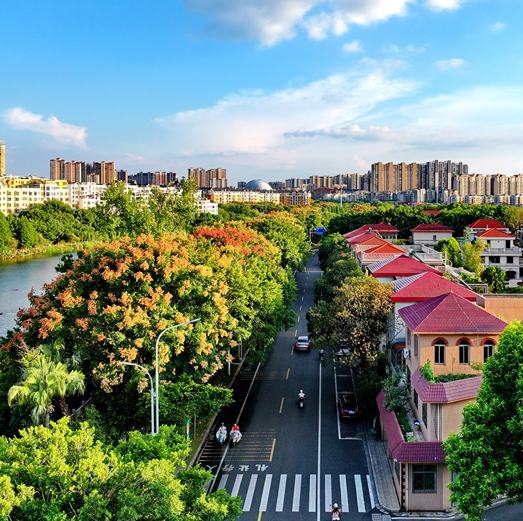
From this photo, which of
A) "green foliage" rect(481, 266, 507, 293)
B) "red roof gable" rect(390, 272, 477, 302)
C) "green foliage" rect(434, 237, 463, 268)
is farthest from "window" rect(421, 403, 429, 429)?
"green foliage" rect(434, 237, 463, 268)

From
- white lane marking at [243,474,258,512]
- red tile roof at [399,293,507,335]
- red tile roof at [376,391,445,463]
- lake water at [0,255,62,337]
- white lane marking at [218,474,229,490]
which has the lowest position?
lake water at [0,255,62,337]

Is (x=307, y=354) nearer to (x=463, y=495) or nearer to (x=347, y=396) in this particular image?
(x=347, y=396)

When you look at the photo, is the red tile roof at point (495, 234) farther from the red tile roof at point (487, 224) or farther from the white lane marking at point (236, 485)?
the white lane marking at point (236, 485)

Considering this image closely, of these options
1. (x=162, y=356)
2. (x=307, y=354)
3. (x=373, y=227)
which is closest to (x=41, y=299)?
(x=162, y=356)

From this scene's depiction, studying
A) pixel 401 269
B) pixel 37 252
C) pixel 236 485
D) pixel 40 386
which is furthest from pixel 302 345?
pixel 37 252

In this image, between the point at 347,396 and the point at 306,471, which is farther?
the point at 347,396

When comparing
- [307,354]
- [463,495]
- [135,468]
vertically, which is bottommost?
[307,354]

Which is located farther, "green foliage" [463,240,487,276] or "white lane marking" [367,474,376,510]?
"green foliage" [463,240,487,276]

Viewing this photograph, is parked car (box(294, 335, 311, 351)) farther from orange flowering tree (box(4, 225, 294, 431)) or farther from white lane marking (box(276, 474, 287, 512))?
white lane marking (box(276, 474, 287, 512))
